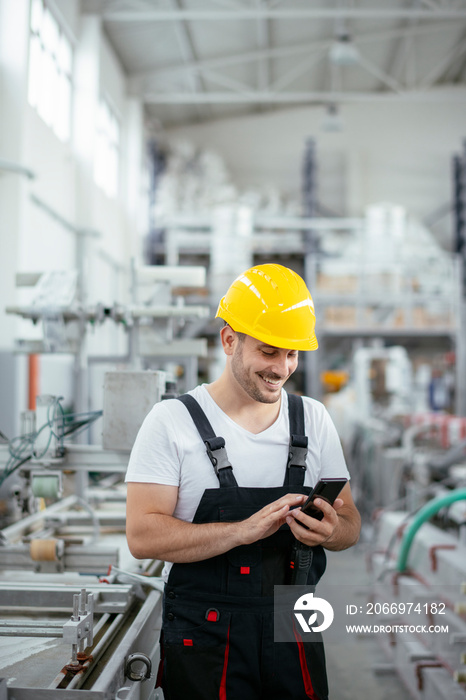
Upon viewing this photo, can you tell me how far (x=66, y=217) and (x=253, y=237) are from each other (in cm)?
311

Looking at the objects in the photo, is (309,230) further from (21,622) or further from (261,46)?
(21,622)

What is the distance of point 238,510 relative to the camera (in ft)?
4.59

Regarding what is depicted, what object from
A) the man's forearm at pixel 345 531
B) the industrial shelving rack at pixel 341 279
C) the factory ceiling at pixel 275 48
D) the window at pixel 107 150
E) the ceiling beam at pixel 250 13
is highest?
→ the factory ceiling at pixel 275 48

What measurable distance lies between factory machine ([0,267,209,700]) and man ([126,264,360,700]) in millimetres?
183

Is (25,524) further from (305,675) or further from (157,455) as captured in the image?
(305,675)

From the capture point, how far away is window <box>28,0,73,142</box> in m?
7.22

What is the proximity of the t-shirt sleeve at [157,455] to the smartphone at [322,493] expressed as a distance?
11.6 inches

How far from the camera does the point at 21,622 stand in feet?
5.40

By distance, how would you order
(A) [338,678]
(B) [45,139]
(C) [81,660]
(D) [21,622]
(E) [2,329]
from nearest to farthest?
1. (C) [81,660]
2. (D) [21,622]
3. (A) [338,678]
4. (E) [2,329]
5. (B) [45,139]

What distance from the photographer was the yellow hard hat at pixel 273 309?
4.72 ft

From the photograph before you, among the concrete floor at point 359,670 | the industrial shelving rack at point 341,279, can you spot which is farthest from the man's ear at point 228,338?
the industrial shelving rack at point 341,279

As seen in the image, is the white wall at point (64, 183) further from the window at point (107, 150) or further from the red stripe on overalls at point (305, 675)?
the red stripe on overalls at point (305, 675)

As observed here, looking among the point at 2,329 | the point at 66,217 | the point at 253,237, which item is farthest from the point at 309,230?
the point at 2,329

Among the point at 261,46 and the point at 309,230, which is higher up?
the point at 261,46
